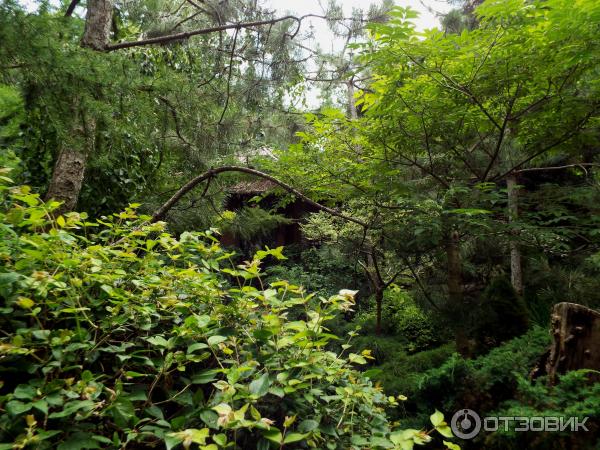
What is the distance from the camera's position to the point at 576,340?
249 centimetres

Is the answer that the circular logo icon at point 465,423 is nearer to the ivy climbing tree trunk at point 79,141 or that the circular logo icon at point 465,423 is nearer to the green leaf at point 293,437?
the green leaf at point 293,437

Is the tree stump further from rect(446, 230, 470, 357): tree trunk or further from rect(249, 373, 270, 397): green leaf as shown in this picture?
rect(249, 373, 270, 397): green leaf

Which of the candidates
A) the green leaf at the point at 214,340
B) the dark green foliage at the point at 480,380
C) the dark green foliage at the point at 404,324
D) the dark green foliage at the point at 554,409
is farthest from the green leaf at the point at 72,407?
the dark green foliage at the point at 404,324

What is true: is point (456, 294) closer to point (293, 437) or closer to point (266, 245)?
point (266, 245)

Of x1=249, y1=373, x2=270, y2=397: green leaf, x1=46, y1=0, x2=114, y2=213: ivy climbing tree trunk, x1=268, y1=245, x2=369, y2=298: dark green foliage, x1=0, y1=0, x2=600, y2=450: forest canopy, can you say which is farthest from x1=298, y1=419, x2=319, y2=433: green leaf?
x1=268, y1=245, x2=369, y2=298: dark green foliage

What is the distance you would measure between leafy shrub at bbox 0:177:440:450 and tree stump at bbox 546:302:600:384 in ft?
6.94

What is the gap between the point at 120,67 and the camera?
2.04m

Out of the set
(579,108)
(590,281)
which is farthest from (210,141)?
(590,281)

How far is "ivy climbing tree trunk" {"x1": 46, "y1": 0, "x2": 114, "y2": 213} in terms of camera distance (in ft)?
6.23

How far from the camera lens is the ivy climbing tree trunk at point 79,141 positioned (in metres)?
1.90

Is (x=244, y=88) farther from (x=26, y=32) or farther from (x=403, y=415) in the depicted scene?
(x=403, y=415)

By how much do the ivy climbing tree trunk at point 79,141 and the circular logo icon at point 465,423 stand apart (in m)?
3.06

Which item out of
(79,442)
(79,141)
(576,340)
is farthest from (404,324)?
(79,442)

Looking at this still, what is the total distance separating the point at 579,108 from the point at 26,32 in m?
3.48
